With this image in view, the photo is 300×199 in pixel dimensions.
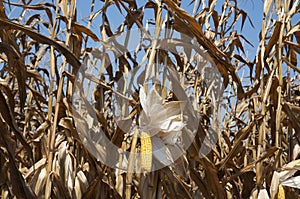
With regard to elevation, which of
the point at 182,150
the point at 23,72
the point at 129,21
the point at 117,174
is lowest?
the point at 117,174

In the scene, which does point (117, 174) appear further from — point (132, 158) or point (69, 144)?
point (132, 158)

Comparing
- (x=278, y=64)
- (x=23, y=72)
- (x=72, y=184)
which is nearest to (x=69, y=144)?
(x=72, y=184)

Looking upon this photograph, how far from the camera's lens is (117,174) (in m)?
1.73

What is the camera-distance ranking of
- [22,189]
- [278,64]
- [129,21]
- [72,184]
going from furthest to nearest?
[129,21] → [278,64] → [72,184] → [22,189]

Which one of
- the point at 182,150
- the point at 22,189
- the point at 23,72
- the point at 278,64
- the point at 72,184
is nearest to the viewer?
the point at 22,189

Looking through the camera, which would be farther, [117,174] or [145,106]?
[117,174]

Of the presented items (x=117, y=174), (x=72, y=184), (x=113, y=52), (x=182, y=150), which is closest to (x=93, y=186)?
(x=72, y=184)

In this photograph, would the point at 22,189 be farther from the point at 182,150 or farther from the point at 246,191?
the point at 246,191

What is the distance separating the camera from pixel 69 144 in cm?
170

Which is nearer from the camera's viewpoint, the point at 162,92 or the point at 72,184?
the point at 162,92

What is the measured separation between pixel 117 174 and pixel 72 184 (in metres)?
0.23

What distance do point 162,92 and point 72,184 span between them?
47 cm

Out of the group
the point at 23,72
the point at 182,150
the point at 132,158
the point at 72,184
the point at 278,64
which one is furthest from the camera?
the point at 278,64

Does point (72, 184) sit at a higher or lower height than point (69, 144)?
lower
